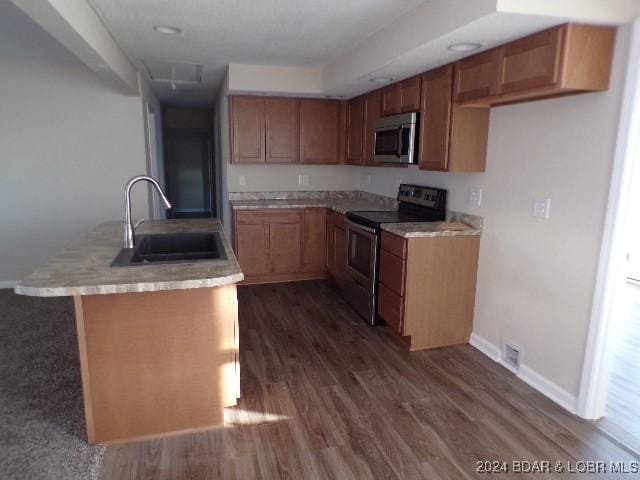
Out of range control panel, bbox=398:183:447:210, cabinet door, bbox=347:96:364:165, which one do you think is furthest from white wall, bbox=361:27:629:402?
cabinet door, bbox=347:96:364:165

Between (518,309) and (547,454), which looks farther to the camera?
(518,309)

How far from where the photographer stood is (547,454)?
2.01 metres

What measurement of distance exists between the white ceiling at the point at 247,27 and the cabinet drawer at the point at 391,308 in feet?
6.17

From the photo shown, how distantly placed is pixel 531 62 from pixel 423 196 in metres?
1.58

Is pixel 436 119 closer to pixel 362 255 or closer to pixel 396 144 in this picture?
pixel 396 144

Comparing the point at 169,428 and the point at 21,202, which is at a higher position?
the point at 21,202

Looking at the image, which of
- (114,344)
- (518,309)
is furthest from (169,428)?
(518,309)

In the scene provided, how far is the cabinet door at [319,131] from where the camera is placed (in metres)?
4.72

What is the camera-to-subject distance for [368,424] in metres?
2.23

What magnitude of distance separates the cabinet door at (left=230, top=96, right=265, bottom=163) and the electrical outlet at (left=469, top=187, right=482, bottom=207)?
2.38 m

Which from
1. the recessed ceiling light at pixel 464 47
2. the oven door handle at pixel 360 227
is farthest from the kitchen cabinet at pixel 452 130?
the oven door handle at pixel 360 227

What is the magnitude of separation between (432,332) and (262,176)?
2.79 m

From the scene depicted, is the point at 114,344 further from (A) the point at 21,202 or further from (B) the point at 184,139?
(B) the point at 184,139

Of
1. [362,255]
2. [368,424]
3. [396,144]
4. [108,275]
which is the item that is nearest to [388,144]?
[396,144]
